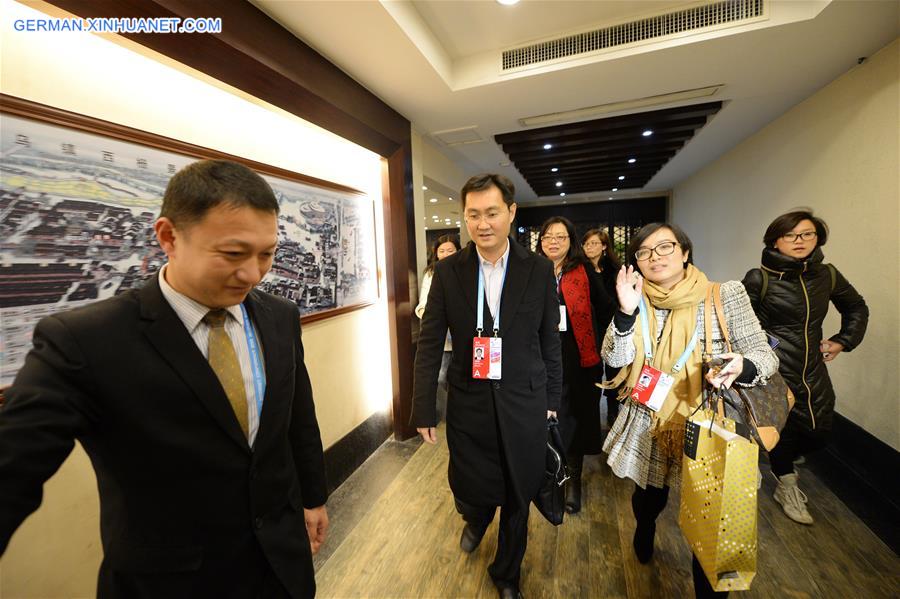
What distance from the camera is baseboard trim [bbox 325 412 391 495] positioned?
2465 mm

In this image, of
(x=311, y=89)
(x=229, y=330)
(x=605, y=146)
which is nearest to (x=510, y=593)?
(x=229, y=330)

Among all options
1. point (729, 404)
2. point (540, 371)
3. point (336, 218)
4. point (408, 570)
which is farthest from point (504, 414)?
point (336, 218)

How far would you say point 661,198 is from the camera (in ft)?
27.1

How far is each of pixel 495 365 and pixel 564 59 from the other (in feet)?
7.42

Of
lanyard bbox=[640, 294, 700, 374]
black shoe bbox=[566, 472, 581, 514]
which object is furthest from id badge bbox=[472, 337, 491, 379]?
black shoe bbox=[566, 472, 581, 514]

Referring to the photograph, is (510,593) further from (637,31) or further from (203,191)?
(637,31)

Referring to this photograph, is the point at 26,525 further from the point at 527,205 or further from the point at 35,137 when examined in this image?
the point at 527,205

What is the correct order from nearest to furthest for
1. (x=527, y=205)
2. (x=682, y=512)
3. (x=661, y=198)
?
1. (x=682, y=512)
2. (x=661, y=198)
3. (x=527, y=205)

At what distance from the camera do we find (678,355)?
1.43 metres

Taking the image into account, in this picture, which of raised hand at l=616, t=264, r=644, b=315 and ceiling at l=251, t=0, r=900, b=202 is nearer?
raised hand at l=616, t=264, r=644, b=315

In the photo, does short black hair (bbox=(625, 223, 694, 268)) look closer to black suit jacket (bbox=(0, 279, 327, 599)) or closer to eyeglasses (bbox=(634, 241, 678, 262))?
eyeglasses (bbox=(634, 241, 678, 262))

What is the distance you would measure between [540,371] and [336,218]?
1853 mm

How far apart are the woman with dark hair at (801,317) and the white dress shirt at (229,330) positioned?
265 centimetres

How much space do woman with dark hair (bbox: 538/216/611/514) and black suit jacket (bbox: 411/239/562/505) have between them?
65 cm
